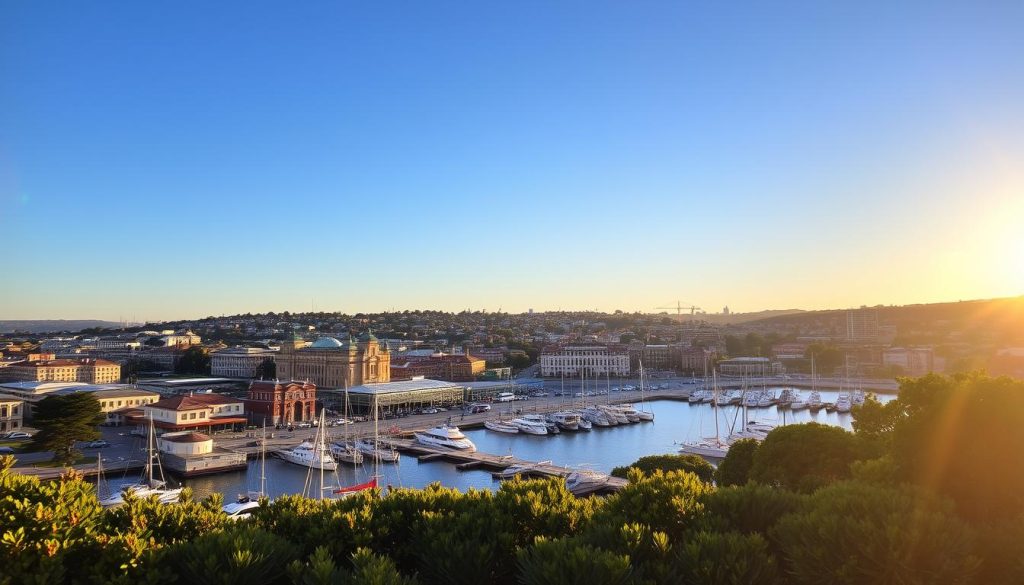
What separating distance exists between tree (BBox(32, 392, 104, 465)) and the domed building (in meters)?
22.9

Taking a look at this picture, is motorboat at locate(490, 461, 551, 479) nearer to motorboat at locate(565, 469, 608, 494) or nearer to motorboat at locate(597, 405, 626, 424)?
motorboat at locate(565, 469, 608, 494)

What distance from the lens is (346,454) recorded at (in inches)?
1094

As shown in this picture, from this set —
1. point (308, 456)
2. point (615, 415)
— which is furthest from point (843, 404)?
point (308, 456)

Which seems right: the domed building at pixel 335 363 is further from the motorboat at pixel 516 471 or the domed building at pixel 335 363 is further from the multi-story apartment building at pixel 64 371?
the motorboat at pixel 516 471

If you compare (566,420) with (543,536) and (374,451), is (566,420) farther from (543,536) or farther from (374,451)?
(543,536)

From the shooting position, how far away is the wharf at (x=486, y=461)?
21.6 metres

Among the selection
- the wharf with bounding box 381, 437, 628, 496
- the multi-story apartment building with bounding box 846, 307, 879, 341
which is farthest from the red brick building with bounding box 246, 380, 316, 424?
the multi-story apartment building with bounding box 846, 307, 879, 341

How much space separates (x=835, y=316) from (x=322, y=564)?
160 metres

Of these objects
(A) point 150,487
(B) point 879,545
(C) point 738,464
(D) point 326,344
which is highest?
(B) point 879,545

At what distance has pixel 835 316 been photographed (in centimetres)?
14662

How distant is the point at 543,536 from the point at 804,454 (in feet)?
38.0

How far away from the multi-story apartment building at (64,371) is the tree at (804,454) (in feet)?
175

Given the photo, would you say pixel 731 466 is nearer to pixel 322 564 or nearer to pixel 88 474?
pixel 322 564

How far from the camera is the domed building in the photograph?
4853cm
